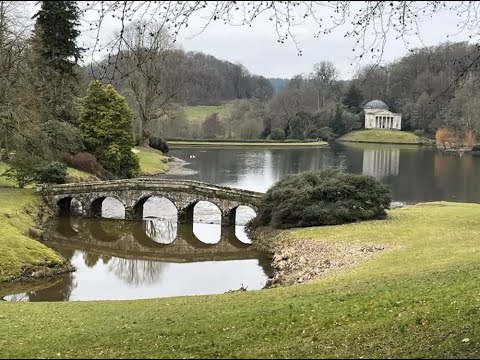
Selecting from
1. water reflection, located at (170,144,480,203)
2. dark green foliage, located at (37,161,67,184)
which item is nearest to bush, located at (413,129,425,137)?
water reflection, located at (170,144,480,203)

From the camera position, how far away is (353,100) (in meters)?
129

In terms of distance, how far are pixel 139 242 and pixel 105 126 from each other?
19689 mm

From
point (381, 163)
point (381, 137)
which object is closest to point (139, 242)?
point (381, 163)

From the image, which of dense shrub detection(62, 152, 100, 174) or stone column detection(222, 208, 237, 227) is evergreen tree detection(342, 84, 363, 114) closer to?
dense shrub detection(62, 152, 100, 174)

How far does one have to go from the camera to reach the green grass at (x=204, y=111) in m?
127

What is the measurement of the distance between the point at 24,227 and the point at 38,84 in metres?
11.0

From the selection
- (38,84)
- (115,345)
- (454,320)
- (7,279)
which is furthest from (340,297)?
(38,84)

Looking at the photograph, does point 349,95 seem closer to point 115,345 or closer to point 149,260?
point 149,260

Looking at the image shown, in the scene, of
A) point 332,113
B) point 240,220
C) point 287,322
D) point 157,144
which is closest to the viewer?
point 287,322

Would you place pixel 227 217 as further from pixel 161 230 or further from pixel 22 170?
pixel 22 170

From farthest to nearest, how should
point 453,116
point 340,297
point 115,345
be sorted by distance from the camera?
point 453,116, point 340,297, point 115,345

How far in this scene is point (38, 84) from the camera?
35.9 metres

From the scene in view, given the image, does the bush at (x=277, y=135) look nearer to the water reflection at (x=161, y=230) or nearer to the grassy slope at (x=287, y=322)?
the water reflection at (x=161, y=230)

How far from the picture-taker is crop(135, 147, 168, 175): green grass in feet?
191
